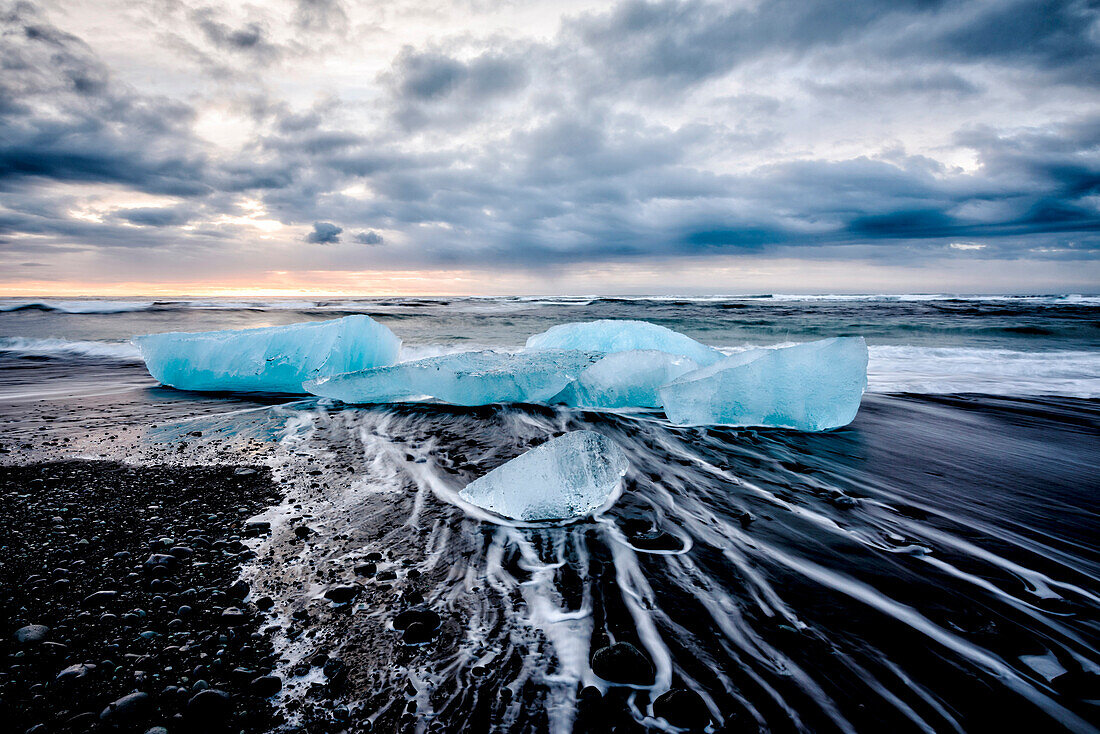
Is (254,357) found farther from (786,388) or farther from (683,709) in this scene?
(683,709)

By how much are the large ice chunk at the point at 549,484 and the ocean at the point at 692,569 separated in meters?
0.11

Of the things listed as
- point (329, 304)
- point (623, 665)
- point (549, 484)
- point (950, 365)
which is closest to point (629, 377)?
point (549, 484)

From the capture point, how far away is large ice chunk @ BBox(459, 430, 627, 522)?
199 centimetres

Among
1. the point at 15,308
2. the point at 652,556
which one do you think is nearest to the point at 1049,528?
the point at 652,556

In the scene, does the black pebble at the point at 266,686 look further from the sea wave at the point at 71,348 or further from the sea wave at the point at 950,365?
the sea wave at the point at 71,348

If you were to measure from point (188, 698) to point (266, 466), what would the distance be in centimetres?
178

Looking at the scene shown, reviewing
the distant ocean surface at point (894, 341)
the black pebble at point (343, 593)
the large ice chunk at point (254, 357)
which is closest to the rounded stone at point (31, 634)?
the black pebble at point (343, 593)

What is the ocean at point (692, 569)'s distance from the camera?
3.52 ft

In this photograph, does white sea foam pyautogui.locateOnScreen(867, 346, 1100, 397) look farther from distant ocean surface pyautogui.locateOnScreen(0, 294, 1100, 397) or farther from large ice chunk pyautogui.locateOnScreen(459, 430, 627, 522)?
large ice chunk pyautogui.locateOnScreen(459, 430, 627, 522)

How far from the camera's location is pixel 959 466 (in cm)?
274

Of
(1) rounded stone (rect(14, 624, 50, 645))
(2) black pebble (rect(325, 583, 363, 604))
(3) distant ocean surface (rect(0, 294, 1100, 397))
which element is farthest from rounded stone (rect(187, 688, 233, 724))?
(3) distant ocean surface (rect(0, 294, 1100, 397))

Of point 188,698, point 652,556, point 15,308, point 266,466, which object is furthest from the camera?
point 15,308

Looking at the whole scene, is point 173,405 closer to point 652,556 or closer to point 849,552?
point 652,556

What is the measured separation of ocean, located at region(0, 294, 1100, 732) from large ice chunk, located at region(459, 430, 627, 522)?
113 millimetres
